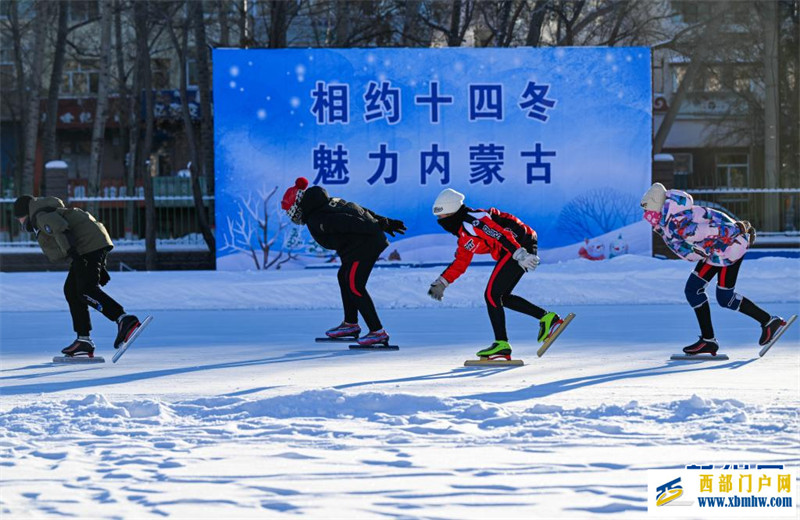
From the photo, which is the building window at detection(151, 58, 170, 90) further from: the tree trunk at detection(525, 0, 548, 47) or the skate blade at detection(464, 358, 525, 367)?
the skate blade at detection(464, 358, 525, 367)

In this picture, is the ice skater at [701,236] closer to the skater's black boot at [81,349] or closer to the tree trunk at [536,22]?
the skater's black boot at [81,349]

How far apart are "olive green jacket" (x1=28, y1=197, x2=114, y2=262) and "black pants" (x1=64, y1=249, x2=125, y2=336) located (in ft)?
0.34

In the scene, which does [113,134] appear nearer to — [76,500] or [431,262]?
[431,262]

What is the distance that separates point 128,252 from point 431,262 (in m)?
7.28

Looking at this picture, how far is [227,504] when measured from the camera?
4.96 m

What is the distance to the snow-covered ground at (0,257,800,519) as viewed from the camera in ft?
16.7

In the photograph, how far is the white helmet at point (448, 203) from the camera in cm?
949

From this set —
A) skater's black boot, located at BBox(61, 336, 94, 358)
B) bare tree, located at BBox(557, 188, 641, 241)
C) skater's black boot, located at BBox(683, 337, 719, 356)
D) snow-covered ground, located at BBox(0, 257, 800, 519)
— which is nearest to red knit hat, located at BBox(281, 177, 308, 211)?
snow-covered ground, located at BBox(0, 257, 800, 519)

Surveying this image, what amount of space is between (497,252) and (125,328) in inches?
128

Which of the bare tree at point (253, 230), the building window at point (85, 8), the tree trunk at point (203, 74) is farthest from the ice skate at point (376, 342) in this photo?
the building window at point (85, 8)

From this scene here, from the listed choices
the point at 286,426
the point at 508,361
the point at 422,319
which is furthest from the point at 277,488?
the point at 422,319

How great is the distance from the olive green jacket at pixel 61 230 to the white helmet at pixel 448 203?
2.80 meters

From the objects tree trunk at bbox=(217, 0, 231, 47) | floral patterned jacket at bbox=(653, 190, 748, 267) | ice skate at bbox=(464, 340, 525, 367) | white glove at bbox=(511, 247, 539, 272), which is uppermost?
tree trunk at bbox=(217, 0, 231, 47)

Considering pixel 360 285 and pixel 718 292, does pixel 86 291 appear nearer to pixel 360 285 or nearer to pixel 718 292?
pixel 360 285
